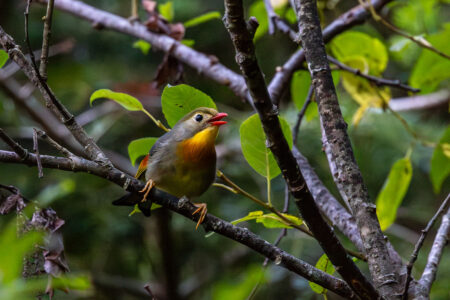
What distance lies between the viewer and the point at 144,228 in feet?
11.0

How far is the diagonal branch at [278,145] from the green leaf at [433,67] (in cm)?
121

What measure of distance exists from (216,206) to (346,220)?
1517mm

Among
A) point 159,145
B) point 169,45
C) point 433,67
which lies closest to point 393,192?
point 433,67

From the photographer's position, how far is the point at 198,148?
6.19 feet

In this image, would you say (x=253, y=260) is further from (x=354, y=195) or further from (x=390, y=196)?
(x=354, y=195)

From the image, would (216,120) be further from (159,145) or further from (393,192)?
(393,192)

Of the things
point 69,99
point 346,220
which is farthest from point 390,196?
point 69,99

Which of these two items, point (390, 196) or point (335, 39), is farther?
point (335, 39)

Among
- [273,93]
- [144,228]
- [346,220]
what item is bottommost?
[144,228]

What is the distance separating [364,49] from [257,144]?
1043 mm

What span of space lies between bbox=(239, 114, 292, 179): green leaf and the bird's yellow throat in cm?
46

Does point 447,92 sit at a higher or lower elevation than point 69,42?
higher

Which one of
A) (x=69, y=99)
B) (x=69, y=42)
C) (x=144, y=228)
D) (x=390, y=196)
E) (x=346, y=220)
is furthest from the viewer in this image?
(x=69, y=99)

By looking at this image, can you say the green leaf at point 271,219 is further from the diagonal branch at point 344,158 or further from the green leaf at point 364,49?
the green leaf at point 364,49
